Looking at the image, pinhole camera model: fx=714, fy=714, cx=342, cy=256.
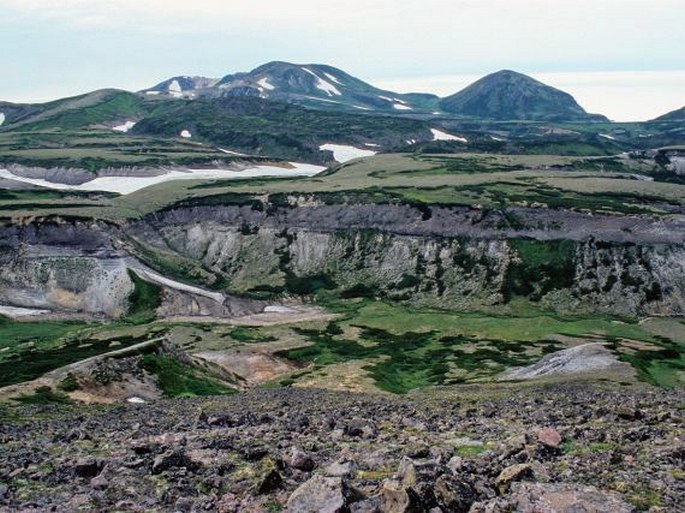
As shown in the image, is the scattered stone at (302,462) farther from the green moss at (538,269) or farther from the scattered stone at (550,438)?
the green moss at (538,269)

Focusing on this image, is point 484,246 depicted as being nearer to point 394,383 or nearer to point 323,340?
point 323,340

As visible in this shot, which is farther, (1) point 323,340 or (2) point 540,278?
(2) point 540,278

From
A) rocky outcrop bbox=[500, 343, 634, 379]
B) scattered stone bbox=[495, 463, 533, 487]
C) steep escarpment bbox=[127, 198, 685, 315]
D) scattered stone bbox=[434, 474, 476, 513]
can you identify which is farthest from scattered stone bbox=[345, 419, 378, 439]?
steep escarpment bbox=[127, 198, 685, 315]

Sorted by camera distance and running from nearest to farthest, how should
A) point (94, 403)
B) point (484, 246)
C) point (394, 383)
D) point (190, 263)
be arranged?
point (94, 403) < point (394, 383) < point (484, 246) < point (190, 263)

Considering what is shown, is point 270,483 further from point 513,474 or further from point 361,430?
point 361,430

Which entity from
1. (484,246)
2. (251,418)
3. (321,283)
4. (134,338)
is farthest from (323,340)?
(251,418)

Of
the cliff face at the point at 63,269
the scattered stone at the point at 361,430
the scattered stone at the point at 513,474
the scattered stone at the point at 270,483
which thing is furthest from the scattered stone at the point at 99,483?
the cliff face at the point at 63,269

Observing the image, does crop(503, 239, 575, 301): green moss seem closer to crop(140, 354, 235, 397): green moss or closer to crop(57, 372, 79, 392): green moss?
crop(140, 354, 235, 397): green moss
